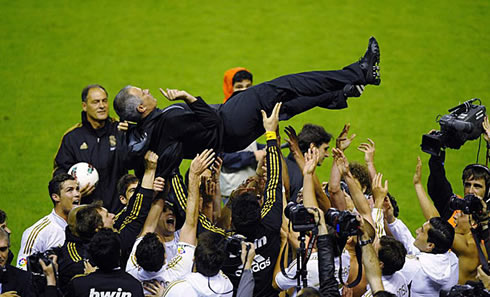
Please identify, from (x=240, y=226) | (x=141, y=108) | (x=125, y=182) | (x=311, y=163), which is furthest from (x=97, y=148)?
(x=240, y=226)

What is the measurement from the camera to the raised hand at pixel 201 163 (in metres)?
5.66

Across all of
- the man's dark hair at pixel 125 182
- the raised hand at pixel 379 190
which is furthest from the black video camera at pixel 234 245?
the man's dark hair at pixel 125 182

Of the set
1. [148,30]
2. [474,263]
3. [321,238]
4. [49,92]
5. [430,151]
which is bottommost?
[474,263]

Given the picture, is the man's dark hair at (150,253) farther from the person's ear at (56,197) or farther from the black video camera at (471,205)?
the black video camera at (471,205)

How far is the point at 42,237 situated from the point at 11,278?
833 millimetres

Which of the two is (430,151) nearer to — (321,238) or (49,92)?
(321,238)

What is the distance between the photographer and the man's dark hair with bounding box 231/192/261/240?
5.18m

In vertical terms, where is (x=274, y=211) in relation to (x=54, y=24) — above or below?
below

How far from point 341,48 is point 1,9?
622cm

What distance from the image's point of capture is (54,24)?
1404cm

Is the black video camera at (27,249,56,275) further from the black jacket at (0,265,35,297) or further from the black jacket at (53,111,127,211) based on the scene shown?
the black jacket at (53,111,127,211)

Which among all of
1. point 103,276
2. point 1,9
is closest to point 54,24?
point 1,9

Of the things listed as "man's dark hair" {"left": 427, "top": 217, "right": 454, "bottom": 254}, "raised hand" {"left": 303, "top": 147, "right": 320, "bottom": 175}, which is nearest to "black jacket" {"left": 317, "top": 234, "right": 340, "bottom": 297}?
"raised hand" {"left": 303, "top": 147, "right": 320, "bottom": 175}

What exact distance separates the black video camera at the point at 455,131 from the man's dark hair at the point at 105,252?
269 centimetres
